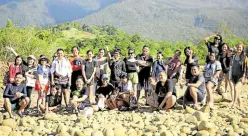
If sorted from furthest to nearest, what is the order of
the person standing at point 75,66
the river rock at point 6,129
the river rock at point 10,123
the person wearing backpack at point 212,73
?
1. the person standing at point 75,66
2. the person wearing backpack at point 212,73
3. the river rock at point 10,123
4. the river rock at point 6,129

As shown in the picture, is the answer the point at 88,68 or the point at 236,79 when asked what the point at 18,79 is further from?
the point at 236,79

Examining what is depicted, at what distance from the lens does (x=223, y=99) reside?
11.0m

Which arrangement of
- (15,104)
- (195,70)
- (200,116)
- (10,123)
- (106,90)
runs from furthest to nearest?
1. (106,90)
2. (15,104)
3. (195,70)
4. (10,123)
5. (200,116)

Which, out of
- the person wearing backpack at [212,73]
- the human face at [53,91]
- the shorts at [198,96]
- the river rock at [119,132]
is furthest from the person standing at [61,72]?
the person wearing backpack at [212,73]

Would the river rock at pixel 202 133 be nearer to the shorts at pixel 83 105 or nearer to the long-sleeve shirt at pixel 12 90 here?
the shorts at pixel 83 105

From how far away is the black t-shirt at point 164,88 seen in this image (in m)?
9.42

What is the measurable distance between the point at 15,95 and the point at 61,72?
1.29 metres

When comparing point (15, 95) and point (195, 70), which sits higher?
point (195, 70)

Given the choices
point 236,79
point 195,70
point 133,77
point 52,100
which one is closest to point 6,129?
point 52,100

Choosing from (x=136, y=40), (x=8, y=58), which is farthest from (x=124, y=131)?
(x=136, y=40)

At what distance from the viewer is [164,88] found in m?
9.53

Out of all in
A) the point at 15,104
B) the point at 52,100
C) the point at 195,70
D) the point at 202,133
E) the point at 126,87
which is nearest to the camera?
the point at 202,133

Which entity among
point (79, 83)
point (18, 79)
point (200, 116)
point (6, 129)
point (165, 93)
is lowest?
point (6, 129)

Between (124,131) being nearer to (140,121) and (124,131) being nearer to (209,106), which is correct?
(140,121)
